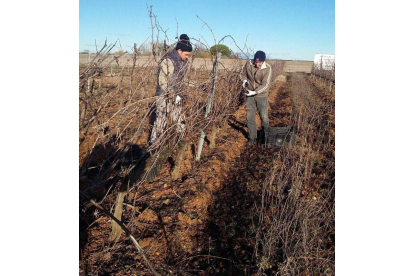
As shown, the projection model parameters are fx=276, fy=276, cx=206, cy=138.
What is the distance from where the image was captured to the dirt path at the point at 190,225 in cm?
225

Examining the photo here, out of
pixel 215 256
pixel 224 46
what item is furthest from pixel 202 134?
pixel 215 256

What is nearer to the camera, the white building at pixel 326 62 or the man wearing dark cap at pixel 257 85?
the man wearing dark cap at pixel 257 85

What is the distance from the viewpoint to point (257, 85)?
4.97 meters

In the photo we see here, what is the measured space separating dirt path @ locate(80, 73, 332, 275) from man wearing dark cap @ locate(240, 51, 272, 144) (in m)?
1.11

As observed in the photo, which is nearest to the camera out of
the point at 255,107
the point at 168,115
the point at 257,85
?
the point at 168,115

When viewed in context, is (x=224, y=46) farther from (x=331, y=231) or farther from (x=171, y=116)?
(x=331, y=231)

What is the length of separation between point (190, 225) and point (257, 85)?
3.04 m

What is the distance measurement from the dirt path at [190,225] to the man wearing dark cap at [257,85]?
1.11 m

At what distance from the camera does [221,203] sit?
3264 mm

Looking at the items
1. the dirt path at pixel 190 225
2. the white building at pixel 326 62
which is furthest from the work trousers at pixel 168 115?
the white building at pixel 326 62

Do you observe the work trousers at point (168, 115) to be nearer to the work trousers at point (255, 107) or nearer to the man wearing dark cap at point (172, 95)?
the man wearing dark cap at point (172, 95)

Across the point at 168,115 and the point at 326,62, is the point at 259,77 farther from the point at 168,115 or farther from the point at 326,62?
the point at 326,62

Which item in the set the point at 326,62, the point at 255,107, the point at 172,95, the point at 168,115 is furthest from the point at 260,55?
the point at 326,62

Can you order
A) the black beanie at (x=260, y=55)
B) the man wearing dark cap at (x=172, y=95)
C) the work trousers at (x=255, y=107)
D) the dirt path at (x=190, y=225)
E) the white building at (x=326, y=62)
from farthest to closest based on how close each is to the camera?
the white building at (x=326, y=62)
the work trousers at (x=255, y=107)
the black beanie at (x=260, y=55)
the man wearing dark cap at (x=172, y=95)
the dirt path at (x=190, y=225)
